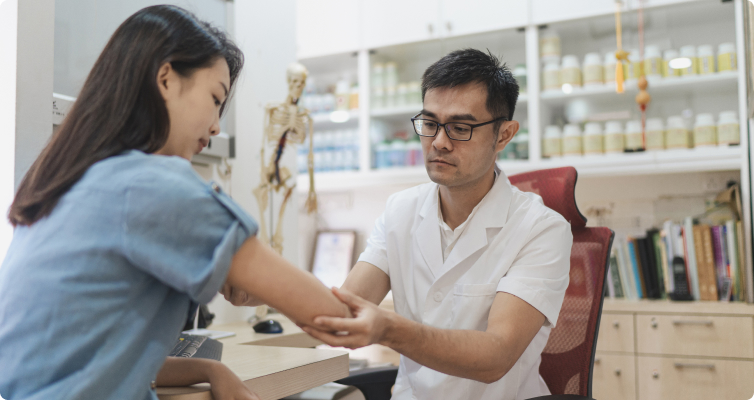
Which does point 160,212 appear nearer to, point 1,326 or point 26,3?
point 1,326

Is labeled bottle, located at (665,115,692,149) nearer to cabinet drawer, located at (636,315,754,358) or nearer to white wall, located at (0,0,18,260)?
cabinet drawer, located at (636,315,754,358)

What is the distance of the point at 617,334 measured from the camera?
2.27 m

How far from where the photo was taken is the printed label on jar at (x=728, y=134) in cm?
232

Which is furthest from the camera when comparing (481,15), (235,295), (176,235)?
(481,15)

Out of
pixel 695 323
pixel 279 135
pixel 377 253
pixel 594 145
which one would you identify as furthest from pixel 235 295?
pixel 594 145

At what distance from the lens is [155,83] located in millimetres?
735

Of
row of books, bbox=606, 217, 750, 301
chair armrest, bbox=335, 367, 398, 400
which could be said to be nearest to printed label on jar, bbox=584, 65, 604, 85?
row of books, bbox=606, 217, 750, 301

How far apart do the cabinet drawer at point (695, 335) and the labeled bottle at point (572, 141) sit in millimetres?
794

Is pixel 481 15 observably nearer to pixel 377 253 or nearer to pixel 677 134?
pixel 677 134

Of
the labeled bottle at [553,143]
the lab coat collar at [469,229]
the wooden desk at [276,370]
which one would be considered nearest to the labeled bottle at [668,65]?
the labeled bottle at [553,143]

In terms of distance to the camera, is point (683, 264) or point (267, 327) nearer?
point (267, 327)

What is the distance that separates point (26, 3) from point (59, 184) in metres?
0.82

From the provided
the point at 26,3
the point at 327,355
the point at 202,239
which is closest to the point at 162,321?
the point at 202,239

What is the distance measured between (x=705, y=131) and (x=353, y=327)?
220 centimetres
